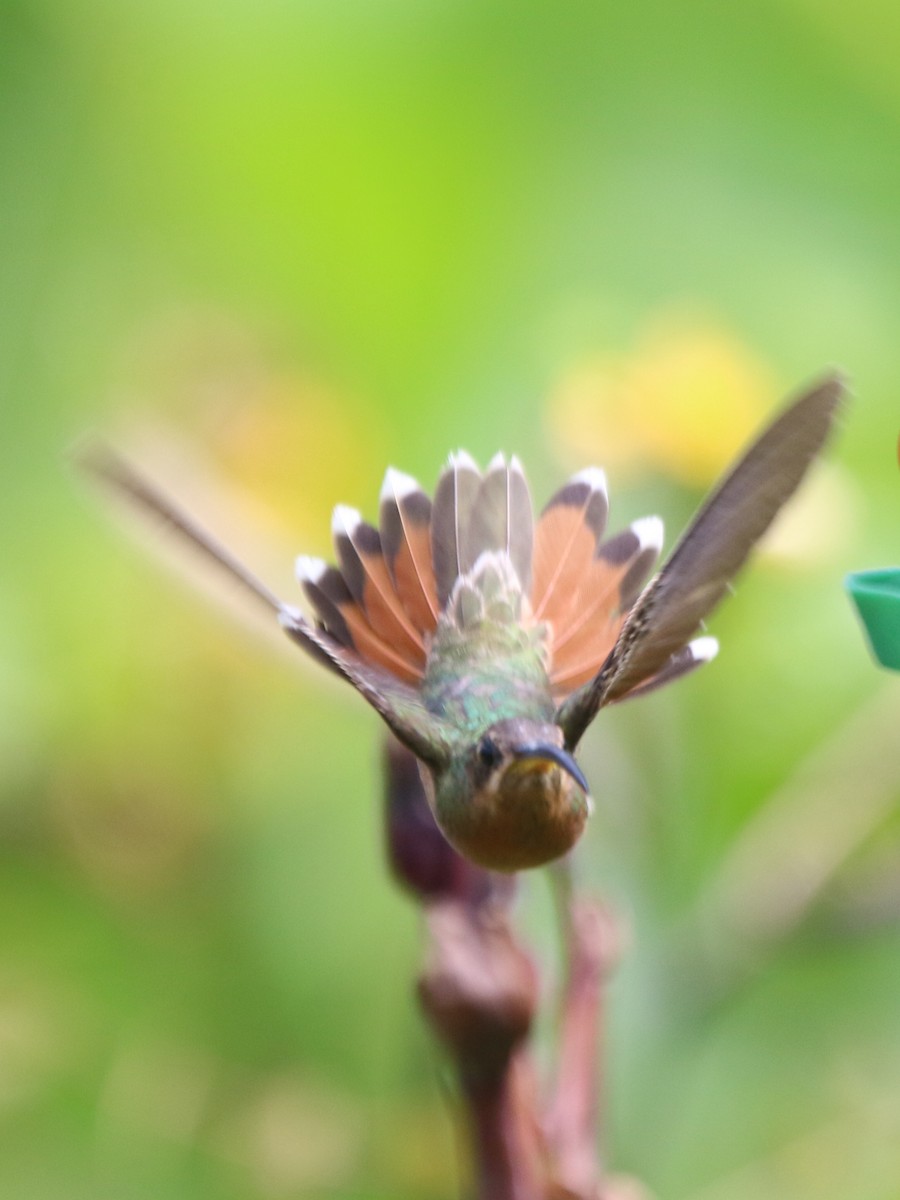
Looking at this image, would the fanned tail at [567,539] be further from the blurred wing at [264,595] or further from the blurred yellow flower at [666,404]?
the blurred yellow flower at [666,404]

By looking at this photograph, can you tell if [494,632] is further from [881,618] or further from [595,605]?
[881,618]

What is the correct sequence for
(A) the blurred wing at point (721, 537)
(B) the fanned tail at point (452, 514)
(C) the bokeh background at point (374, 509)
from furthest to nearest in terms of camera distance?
(C) the bokeh background at point (374, 509), (B) the fanned tail at point (452, 514), (A) the blurred wing at point (721, 537)

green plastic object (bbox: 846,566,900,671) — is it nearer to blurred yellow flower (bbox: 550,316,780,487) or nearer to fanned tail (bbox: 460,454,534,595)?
fanned tail (bbox: 460,454,534,595)

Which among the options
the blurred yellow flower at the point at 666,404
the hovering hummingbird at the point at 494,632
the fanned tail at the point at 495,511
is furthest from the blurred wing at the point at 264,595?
the blurred yellow flower at the point at 666,404

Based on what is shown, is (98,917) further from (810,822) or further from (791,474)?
(791,474)

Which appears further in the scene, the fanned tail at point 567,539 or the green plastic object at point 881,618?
the fanned tail at point 567,539

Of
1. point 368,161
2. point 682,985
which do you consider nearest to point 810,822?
point 682,985

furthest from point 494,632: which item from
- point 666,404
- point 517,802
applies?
point 666,404

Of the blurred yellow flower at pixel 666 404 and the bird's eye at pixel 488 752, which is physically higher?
the blurred yellow flower at pixel 666 404

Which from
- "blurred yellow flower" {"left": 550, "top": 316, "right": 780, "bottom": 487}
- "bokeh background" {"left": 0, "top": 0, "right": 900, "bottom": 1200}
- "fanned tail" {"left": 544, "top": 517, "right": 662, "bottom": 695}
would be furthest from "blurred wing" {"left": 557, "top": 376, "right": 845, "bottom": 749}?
"blurred yellow flower" {"left": 550, "top": 316, "right": 780, "bottom": 487}
